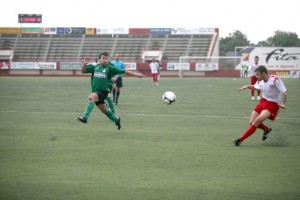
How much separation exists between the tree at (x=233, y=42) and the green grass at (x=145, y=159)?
307 feet

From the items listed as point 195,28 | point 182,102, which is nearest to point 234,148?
point 182,102

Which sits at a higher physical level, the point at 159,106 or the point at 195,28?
the point at 195,28

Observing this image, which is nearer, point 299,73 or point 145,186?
point 145,186

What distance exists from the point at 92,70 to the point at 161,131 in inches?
90.5

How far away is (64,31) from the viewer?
77625mm

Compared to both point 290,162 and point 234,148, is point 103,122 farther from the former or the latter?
point 290,162

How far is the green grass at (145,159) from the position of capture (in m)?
7.29

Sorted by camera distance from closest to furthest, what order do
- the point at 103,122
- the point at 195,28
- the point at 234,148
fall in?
1. the point at 234,148
2. the point at 103,122
3. the point at 195,28

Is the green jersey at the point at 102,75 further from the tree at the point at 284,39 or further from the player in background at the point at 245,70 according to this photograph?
the tree at the point at 284,39

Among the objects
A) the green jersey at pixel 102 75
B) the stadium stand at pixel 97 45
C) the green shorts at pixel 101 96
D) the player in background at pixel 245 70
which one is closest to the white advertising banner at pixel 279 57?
Result: the player in background at pixel 245 70

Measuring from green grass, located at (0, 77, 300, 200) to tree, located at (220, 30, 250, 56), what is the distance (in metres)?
93.7

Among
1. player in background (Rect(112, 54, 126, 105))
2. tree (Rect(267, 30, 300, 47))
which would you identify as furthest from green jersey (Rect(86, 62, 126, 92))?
tree (Rect(267, 30, 300, 47))

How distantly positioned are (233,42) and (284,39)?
28.7m

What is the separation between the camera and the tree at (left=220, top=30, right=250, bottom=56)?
366 ft
